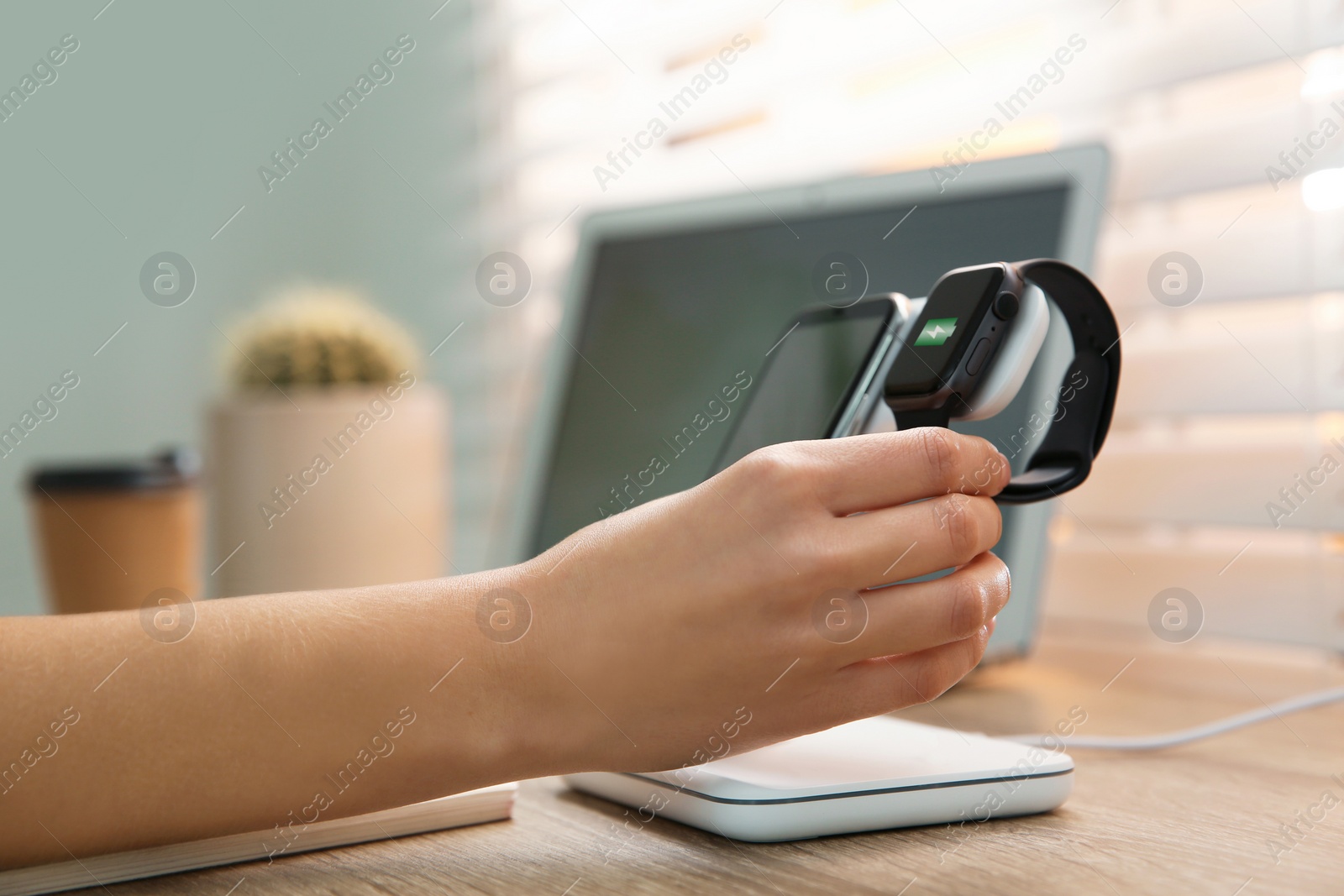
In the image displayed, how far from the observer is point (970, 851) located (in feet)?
1.28

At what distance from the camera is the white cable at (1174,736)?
1.76ft

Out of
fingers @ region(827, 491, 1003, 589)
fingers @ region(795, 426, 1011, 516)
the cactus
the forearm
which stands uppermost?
the cactus

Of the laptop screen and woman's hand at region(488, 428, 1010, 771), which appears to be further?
the laptop screen

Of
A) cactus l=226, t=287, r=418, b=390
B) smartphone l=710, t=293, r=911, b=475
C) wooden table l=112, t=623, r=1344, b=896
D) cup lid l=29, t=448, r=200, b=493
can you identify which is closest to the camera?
wooden table l=112, t=623, r=1344, b=896

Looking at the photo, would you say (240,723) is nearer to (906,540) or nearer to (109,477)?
(906,540)

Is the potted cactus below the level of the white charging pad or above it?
above

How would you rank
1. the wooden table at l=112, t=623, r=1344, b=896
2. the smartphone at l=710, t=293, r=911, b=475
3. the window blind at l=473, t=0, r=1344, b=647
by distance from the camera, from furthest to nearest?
the window blind at l=473, t=0, r=1344, b=647 < the smartphone at l=710, t=293, r=911, b=475 < the wooden table at l=112, t=623, r=1344, b=896

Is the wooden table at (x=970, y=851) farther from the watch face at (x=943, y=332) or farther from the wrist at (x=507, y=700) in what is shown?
the watch face at (x=943, y=332)

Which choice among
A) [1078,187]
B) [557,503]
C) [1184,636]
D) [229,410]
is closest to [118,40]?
[229,410]

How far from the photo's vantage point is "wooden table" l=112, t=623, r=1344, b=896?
36cm

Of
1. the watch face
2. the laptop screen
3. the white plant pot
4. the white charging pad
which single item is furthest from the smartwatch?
the white plant pot

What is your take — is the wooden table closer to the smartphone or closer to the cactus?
the smartphone

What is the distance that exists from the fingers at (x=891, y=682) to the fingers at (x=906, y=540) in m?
0.04

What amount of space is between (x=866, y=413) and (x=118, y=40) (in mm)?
1391
